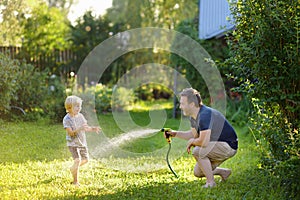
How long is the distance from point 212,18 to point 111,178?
6157 mm

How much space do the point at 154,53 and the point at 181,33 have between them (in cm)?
761

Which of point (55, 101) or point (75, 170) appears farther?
point (55, 101)

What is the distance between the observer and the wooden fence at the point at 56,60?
14081 millimetres

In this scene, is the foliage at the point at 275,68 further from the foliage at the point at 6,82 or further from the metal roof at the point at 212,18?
the foliage at the point at 6,82

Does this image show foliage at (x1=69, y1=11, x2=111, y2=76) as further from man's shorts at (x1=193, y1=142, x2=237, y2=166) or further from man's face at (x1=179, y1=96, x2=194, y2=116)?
man's shorts at (x1=193, y1=142, x2=237, y2=166)

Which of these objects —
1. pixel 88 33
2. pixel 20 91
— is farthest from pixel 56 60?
pixel 20 91

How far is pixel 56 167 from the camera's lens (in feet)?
19.9

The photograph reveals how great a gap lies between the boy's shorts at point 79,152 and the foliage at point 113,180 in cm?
29

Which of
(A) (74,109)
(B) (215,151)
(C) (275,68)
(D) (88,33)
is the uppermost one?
(D) (88,33)

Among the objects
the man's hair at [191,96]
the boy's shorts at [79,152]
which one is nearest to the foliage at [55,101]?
the boy's shorts at [79,152]

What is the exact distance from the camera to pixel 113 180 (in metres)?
5.36

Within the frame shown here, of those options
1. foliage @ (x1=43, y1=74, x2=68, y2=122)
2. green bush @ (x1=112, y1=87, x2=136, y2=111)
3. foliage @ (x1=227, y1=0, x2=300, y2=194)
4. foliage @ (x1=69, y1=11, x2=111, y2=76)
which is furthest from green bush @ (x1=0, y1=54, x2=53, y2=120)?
foliage @ (x1=227, y1=0, x2=300, y2=194)

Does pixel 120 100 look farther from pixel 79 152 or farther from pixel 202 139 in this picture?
pixel 202 139

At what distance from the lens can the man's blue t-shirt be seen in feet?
15.8
